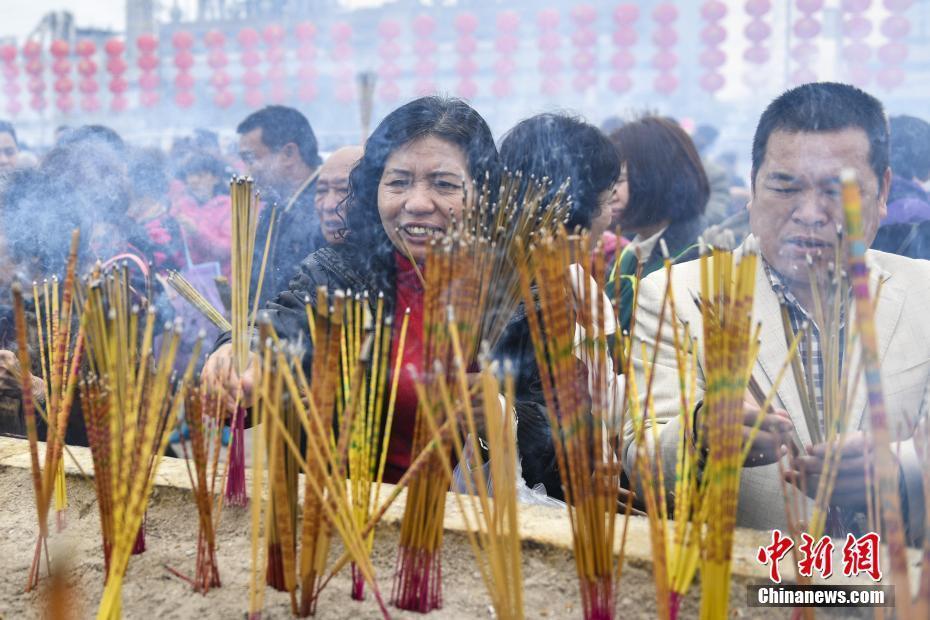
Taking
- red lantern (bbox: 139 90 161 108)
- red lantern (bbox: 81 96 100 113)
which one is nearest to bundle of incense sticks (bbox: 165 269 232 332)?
red lantern (bbox: 139 90 161 108)

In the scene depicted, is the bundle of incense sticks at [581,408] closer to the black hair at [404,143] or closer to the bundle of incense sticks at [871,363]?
the bundle of incense sticks at [871,363]

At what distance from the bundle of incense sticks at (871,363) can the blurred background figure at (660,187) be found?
72.4 inches

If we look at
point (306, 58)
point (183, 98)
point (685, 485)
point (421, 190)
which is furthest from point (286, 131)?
point (183, 98)

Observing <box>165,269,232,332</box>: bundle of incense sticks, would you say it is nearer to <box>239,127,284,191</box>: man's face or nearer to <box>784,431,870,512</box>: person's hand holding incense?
<box>784,431,870,512</box>: person's hand holding incense

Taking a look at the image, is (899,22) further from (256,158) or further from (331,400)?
(331,400)

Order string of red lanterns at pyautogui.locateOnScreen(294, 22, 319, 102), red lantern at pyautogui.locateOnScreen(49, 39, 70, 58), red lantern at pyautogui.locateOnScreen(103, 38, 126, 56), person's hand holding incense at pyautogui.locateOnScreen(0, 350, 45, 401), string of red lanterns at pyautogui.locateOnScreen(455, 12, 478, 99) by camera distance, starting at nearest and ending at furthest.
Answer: person's hand holding incense at pyautogui.locateOnScreen(0, 350, 45, 401) → string of red lanterns at pyautogui.locateOnScreen(294, 22, 319, 102) → string of red lanterns at pyautogui.locateOnScreen(455, 12, 478, 99) → red lantern at pyautogui.locateOnScreen(103, 38, 126, 56) → red lantern at pyautogui.locateOnScreen(49, 39, 70, 58)

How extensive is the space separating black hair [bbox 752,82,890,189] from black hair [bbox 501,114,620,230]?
565 mm

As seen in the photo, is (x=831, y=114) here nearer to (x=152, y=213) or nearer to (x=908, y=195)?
(x=908, y=195)

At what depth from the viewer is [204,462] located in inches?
60.2

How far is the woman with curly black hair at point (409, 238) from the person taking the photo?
6.61 ft

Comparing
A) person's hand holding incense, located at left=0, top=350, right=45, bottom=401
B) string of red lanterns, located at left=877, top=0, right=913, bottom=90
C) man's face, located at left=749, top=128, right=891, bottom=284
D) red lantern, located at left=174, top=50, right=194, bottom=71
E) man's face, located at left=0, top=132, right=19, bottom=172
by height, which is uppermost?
red lantern, located at left=174, top=50, right=194, bottom=71

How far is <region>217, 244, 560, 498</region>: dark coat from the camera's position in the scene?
2.08 metres

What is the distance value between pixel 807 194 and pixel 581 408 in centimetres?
91

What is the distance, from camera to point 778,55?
8.99 m
